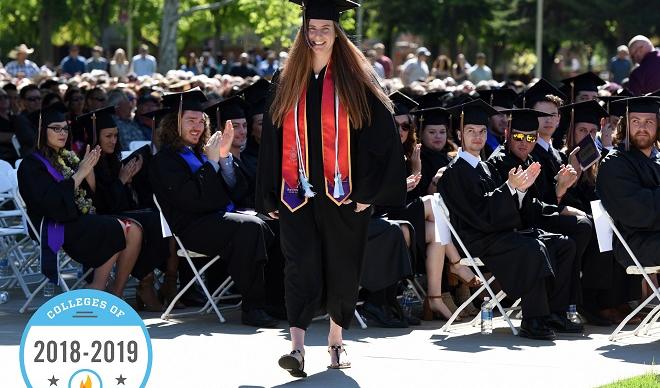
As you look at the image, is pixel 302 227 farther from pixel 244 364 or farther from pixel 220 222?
Result: pixel 220 222

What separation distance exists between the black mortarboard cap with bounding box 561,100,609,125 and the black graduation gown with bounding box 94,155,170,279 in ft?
11.3

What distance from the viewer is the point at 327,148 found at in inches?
297

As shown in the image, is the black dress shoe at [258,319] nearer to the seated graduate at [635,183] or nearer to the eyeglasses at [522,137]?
the eyeglasses at [522,137]

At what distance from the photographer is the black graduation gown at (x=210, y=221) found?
9.82 meters

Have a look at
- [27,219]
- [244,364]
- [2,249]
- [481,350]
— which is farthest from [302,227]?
[2,249]

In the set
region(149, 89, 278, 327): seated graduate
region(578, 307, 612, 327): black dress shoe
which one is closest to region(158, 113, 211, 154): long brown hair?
region(149, 89, 278, 327): seated graduate

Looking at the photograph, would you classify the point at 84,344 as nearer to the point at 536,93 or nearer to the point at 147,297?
the point at 147,297

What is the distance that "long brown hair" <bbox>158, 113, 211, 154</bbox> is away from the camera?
10.2 m

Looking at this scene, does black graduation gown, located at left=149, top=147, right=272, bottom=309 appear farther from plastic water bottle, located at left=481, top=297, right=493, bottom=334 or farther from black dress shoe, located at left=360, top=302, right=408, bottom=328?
plastic water bottle, located at left=481, top=297, right=493, bottom=334

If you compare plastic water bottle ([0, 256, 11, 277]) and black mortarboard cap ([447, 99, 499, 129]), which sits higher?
black mortarboard cap ([447, 99, 499, 129])

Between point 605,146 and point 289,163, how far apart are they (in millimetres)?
4908

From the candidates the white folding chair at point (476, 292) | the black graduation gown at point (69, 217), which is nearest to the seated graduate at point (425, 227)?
the white folding chair at point (476, 292)

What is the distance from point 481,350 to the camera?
28.6ft

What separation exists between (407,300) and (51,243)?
2.71m
